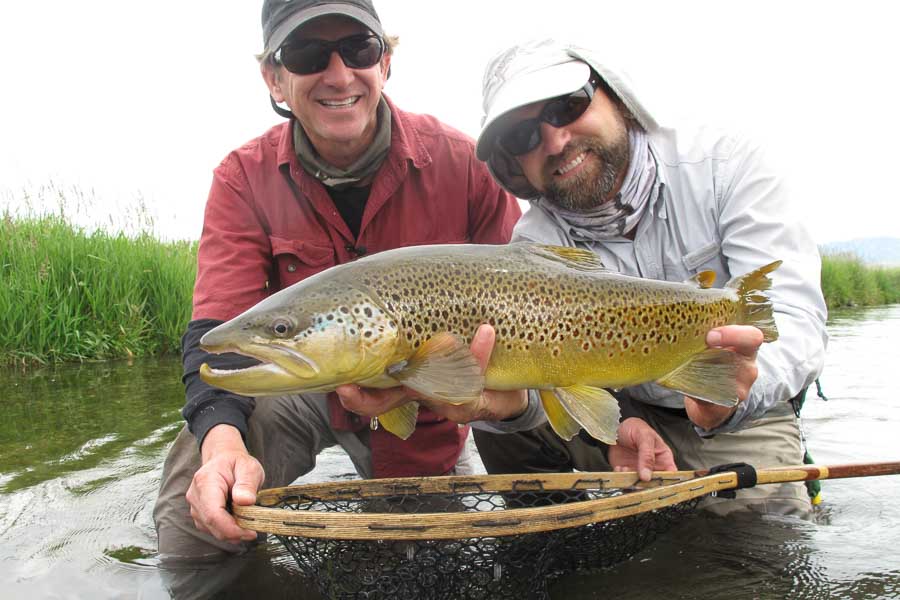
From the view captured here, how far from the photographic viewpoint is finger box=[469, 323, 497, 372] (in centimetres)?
237

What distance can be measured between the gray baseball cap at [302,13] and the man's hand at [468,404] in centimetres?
162

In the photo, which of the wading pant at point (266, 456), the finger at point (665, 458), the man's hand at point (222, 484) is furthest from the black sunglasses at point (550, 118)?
the man's hand at point (222, 484)

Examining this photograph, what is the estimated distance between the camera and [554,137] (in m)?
3.11

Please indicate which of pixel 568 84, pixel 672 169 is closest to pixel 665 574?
pixel 672 169

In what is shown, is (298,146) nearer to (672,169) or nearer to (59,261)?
(672,169)

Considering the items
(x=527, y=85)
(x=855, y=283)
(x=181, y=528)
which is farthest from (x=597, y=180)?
Answer: (x=855, y=283)

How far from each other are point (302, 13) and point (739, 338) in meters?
2.19

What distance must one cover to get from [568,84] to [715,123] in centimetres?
77

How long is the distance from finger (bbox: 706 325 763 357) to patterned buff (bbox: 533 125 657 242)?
0.80 metres

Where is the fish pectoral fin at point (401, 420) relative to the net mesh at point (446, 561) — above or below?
above

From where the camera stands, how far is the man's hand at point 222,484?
2.27 metres

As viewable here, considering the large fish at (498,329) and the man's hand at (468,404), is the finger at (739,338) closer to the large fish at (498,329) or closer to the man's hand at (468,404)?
the large fish at (498,329)

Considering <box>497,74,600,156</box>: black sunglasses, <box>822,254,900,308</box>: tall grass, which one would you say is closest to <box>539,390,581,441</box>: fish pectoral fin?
<box>497,74,600,156</box>: black sunglasses

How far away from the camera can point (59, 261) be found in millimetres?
7320
